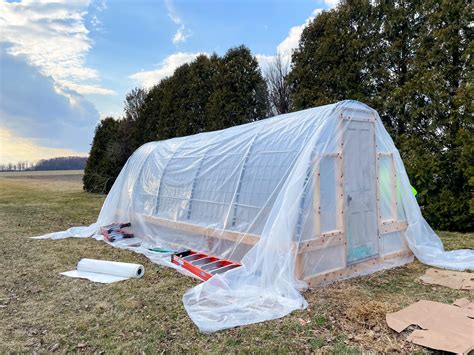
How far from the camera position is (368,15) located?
8852mm

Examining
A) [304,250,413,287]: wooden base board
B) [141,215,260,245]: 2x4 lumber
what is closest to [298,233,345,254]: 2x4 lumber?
[304,250,413,287]: wooden base board

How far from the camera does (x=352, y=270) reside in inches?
190

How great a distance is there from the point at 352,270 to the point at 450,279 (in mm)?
1279

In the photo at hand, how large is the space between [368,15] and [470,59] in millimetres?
2925

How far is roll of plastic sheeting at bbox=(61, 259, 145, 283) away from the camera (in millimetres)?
4906

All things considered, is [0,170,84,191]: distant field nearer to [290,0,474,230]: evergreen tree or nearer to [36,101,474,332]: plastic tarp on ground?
[36,101,474,332]: plastic tarp on ground

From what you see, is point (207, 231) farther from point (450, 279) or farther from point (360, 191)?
point (450, 279)

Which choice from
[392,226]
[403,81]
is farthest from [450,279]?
[403,81]

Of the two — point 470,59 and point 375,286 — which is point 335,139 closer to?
point 375,286

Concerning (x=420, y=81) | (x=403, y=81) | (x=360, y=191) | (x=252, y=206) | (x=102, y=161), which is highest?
(x=403, y=81)

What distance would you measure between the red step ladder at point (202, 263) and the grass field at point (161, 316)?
19 cm

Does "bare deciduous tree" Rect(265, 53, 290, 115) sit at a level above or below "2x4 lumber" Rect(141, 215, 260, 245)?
above

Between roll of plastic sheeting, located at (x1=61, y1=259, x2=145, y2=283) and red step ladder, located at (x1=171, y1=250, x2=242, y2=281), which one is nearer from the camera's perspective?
red step ladder, located at (x1=171, y1=250, x2=242, y2=281)

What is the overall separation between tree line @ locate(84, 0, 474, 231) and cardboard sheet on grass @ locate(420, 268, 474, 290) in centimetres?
298
